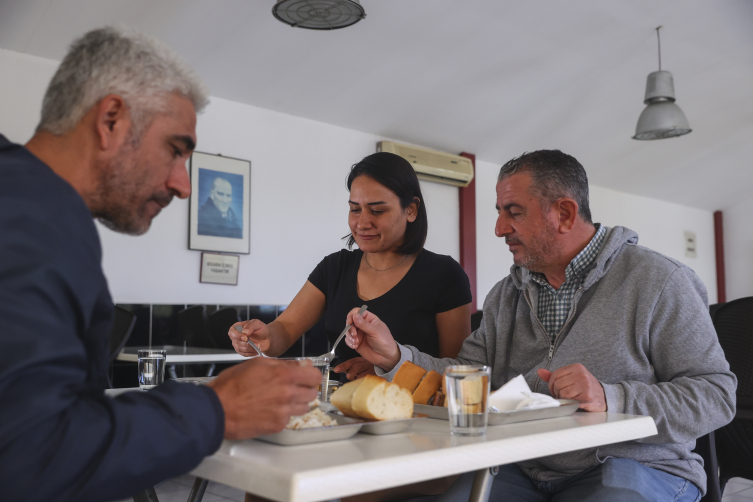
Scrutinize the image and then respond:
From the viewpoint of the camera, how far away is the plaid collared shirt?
162cm

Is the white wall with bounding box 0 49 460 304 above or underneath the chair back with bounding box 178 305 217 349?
above

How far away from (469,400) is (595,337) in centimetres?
63

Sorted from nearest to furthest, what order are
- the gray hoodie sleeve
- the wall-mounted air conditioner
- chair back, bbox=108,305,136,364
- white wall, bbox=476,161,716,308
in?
the gray hoodie sleeve, chair back, bbox=108,305,136,364, the wall-mounted air conditioner, white wall, bbox=476,161,716,308

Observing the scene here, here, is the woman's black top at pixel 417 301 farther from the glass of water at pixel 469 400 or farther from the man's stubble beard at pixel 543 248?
the glass of water at pixel 469 400

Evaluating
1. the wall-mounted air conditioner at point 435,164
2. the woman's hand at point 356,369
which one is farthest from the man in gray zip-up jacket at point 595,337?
the wall-mounted air conditioner at point 435,164

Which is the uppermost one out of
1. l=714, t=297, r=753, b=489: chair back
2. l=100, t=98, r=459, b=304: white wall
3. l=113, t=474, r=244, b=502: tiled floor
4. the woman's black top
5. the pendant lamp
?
the pendant lamp

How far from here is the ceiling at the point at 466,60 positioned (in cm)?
393

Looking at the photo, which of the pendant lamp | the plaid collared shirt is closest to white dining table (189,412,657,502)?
the plaid collared shirt

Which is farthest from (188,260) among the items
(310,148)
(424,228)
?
(424,228)

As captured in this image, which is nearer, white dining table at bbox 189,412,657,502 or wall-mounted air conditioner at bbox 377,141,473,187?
white dining table at bbox 189,412,657,502

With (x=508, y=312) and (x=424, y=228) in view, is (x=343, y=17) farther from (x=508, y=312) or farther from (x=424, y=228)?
(x=508, y=312)

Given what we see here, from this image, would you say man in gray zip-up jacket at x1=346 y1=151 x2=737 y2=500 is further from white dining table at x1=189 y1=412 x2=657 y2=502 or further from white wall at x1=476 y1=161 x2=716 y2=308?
white wall at x1=476 y1=161 x2=716 y2=308

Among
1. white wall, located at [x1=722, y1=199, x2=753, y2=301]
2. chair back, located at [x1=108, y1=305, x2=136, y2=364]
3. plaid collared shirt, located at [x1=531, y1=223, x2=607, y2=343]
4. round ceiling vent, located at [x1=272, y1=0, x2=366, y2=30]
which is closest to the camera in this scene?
plaid collared shirt, located at [x1=531, y1=223, x2=607, y2=343]

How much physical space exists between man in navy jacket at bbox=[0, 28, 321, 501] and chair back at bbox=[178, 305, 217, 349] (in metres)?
3.57
